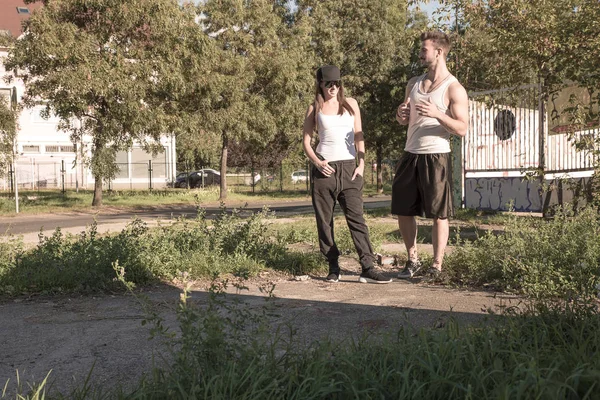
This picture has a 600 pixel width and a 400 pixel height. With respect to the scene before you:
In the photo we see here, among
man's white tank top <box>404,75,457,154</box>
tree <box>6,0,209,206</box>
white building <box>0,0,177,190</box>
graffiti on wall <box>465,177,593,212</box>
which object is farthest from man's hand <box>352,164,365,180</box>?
white building <box>0,0,177,190</box>

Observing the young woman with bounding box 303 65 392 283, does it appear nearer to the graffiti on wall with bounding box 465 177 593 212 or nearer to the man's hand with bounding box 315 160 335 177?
the man's hand with bounding box 315 160 335 177

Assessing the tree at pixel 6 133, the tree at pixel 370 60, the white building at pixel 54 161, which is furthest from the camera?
the white building at pixel 54 161

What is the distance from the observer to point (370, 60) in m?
35.3

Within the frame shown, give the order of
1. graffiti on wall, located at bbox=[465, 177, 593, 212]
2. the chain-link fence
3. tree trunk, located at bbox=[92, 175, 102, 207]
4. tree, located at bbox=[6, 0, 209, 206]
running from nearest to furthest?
graffiti on wall, located at bbox=[465, 177, 593, 212]
tree, located at bbox=[6, 0, 209, 206]
tree trunk, located at bbox=[92, 175, 102, 207]
the chain-link fence

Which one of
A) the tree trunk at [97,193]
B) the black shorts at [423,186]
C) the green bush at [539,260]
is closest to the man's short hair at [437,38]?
the black shorts at [423,186]

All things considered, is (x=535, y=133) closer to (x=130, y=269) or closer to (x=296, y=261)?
(x=296, y=261)

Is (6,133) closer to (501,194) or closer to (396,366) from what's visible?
(501,194)

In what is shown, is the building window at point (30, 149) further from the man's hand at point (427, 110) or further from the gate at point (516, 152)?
the man's hand at point (427, 110)

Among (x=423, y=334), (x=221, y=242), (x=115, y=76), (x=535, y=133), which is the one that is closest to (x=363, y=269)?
(x=221, y=242)

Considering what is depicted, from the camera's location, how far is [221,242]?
6348mm

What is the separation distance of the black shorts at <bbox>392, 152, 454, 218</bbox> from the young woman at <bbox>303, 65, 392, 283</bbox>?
14.2 inches

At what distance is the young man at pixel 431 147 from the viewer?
18.0 feet

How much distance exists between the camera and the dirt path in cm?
311

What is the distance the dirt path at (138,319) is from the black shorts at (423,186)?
69 cm
